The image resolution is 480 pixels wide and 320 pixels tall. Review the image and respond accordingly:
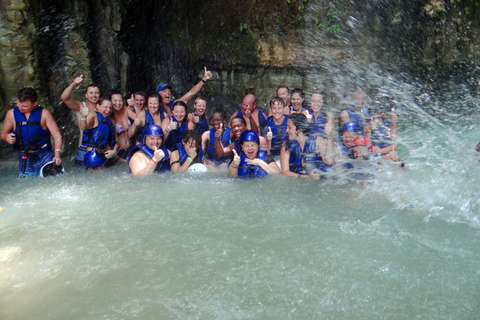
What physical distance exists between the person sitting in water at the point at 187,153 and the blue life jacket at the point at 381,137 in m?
2.36

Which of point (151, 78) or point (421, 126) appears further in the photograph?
point (151, 78)

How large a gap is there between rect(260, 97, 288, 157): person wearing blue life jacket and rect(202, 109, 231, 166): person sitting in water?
1.94 feet

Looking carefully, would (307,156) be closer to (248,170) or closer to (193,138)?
(248,170)

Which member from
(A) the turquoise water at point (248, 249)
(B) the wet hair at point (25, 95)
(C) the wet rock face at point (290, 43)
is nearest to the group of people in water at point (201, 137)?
(B) the wet hair at point (25, 95)

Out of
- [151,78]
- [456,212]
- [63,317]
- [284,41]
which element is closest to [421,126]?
[284,41]

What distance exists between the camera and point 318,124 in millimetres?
5242

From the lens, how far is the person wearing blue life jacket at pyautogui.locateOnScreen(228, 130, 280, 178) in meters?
4.60

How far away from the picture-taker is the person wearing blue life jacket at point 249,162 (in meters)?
4.60

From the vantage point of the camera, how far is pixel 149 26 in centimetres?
892

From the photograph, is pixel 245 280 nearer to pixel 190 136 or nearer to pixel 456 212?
pixel 456 212

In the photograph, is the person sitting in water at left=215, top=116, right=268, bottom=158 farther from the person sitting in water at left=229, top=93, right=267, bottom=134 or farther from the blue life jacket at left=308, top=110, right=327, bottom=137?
the blue life jacket at left=308, top=110, right=327, bottom=137

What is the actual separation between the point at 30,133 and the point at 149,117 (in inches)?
64.3

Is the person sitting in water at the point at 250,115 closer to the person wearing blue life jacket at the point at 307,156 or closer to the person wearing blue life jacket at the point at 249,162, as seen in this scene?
the person wearing blue life jacket at the point at 307,156

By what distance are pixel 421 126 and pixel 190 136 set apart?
15.9 feet
